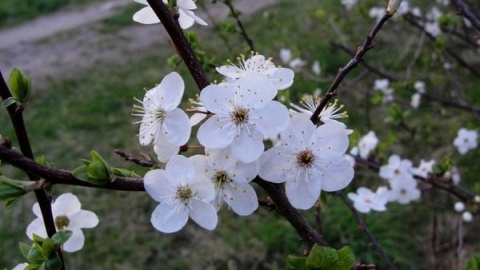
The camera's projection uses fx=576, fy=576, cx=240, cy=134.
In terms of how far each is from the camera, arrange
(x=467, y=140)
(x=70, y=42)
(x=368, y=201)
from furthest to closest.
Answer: (x=70, y=42) → (x=467, y=140) → (x=368, y=201)

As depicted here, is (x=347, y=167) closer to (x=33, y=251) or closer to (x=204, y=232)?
(x=33, y=251)

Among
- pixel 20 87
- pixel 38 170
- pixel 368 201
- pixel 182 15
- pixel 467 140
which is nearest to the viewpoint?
pixel 38 170

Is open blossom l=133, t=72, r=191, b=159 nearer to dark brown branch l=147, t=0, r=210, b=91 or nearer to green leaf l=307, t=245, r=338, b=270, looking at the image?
dark brown branch l=147, t=0, r=210, b=91

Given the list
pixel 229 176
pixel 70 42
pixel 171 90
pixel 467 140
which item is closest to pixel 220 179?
pixel 229 176

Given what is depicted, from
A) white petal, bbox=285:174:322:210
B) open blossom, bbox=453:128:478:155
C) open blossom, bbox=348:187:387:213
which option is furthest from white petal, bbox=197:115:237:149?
open blossom, bbox=453:128:478:155

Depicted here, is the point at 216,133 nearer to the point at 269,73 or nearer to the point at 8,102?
the point at 269,73

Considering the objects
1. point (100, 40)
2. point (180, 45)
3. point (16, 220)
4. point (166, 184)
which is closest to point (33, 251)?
point (166, 184)

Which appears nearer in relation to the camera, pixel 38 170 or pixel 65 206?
pixel 38 170

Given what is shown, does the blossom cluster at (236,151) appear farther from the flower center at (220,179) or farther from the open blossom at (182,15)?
the open blossom at (182,15)
